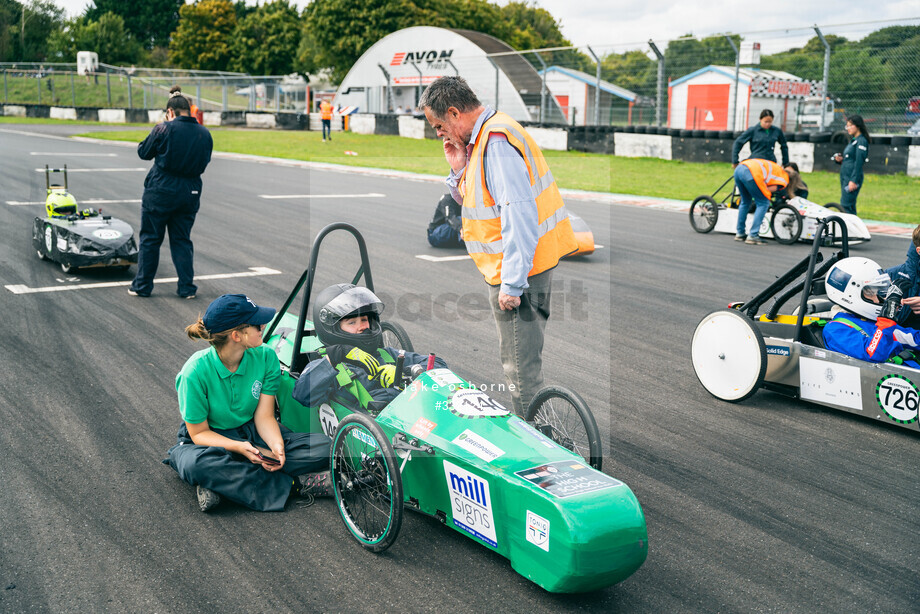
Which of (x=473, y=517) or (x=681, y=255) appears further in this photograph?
(x=681, y=255)

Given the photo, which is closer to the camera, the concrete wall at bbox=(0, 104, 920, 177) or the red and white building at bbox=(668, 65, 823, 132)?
the concrete wall at bbox=(0, 104, 920, 177)

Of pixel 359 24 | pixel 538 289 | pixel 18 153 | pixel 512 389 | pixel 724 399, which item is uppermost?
pixel 359 24

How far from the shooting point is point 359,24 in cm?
5525

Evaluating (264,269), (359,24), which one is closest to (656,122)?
(264,269)

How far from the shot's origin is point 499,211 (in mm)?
3857

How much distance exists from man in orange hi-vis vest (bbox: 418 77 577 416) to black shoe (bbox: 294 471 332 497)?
1.08 meters

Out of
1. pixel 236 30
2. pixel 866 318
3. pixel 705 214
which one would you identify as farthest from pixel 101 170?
pixel 236 30

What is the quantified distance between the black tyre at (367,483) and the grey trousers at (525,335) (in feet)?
2.99

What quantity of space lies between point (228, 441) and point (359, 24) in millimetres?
55564

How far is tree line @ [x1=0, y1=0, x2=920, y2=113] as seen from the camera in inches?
729

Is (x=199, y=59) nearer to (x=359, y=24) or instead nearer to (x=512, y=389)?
(x=359, y=24)

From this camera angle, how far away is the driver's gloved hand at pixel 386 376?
411cm

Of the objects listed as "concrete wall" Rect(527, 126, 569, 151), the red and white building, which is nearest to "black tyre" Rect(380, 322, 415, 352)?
the red and white building

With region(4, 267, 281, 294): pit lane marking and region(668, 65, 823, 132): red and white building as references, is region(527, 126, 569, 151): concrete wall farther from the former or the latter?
region(4, 267, 281, 294): pit lane marking
